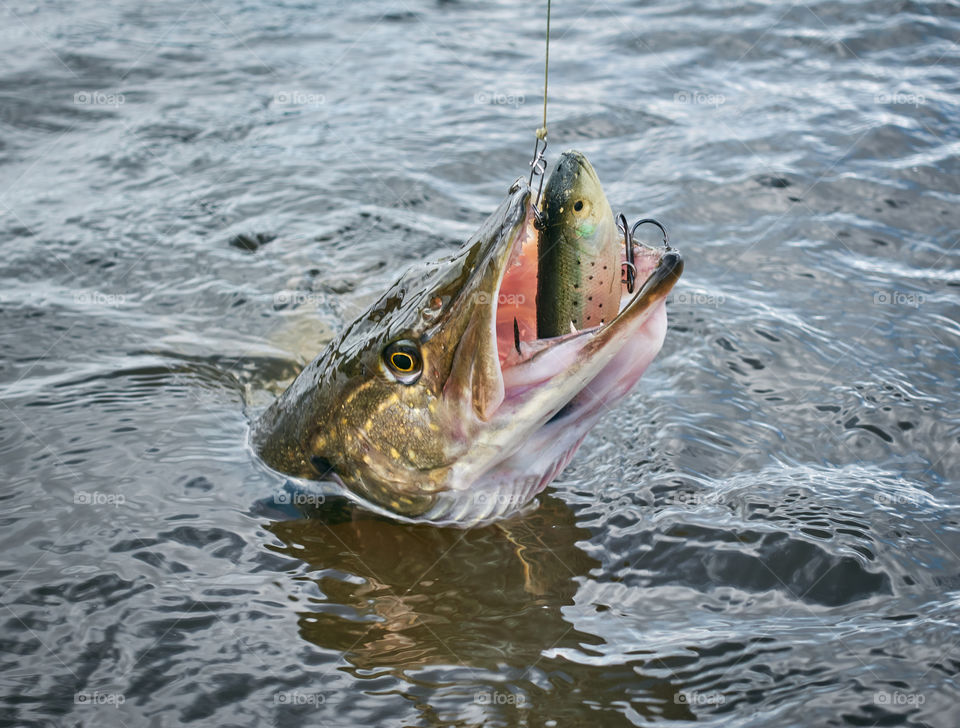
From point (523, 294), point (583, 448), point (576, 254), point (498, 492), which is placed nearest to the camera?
point (576, 254)

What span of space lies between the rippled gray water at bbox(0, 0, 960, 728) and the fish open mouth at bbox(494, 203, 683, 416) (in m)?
0.85

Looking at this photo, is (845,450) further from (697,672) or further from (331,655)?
(331,655)

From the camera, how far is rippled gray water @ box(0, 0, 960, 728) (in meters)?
2.99

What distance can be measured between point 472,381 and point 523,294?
367 millimetres

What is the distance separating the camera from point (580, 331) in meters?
2.90

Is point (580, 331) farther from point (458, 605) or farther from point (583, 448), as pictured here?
point (583, 448)

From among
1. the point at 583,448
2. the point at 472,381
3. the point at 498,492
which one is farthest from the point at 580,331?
the point at 583,448

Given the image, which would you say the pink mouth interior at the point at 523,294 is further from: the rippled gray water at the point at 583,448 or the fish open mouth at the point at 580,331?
the rippled gray water at the point at 583,448

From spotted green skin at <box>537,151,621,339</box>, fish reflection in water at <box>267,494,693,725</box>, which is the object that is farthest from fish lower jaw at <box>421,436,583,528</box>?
spotted green skin at <box>537,151,621,339</box>

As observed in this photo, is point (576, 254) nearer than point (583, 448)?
Yes

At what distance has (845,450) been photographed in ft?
13.1

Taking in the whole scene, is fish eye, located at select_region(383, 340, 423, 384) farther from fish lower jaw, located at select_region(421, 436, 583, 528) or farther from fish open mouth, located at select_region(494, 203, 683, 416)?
fish lower jaw, located at select_region(421, 436, 583, 528)

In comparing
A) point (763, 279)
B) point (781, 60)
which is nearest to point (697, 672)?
point (763, 279)

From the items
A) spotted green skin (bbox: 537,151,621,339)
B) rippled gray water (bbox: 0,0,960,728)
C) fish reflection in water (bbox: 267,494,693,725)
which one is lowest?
fish reflection in water (bbox: 267,494,693,725)
